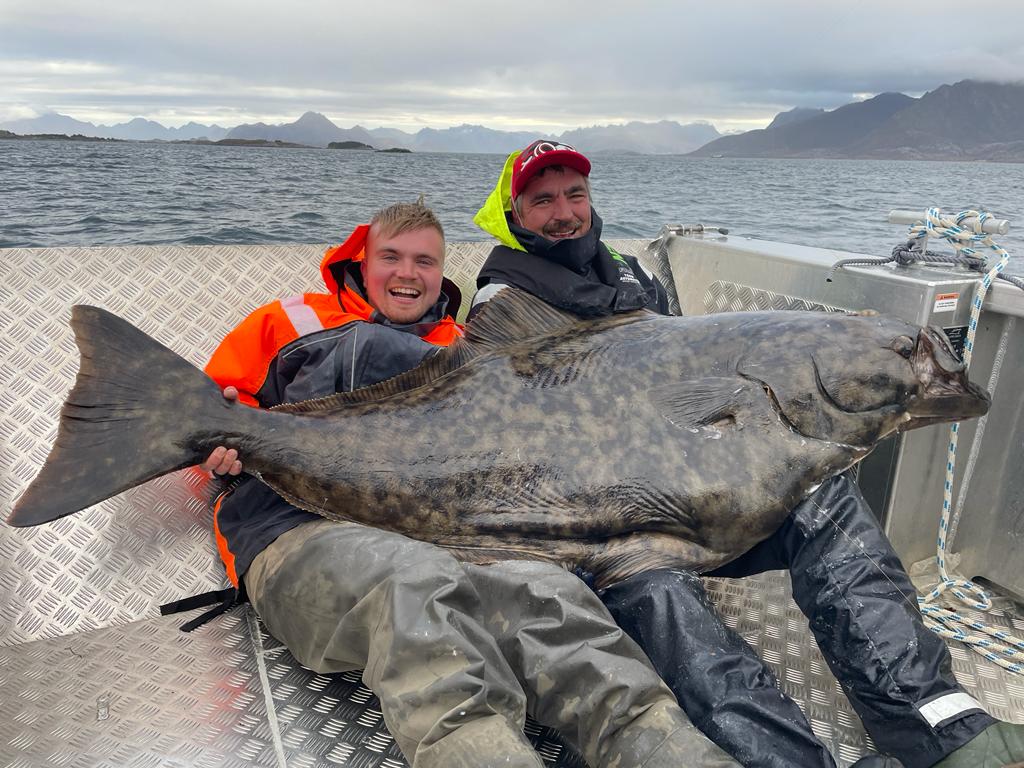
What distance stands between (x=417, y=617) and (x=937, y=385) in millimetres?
1899

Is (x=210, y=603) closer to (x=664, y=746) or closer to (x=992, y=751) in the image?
(x=664, y=746)

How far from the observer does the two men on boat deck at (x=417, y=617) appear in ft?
5.83

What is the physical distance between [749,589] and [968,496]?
1095 mm

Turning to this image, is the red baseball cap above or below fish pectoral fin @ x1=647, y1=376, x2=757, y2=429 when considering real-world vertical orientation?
above

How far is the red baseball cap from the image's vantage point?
3.51 m

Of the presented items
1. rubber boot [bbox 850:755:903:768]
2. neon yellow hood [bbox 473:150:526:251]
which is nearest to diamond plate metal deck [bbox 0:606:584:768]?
rubber boot [bbox 850:755:903:768]

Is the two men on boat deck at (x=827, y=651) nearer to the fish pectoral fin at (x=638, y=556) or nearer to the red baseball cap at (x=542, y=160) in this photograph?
the fish pectoral fin at (x=638, y=556)

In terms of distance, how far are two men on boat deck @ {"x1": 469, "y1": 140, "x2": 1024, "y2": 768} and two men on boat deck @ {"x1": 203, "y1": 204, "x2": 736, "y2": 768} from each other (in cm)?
18

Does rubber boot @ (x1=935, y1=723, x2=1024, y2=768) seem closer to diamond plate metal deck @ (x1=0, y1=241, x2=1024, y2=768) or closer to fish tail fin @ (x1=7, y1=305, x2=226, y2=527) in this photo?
diamond plate metal deck @ (x1=0, y1=241, x2=1024, y2=768)

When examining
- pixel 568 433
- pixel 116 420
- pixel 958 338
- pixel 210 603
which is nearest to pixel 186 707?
pixel 210 603

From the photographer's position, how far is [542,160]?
351 cm

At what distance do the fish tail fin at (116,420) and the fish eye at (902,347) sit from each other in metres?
2.23

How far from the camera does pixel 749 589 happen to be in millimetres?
3199

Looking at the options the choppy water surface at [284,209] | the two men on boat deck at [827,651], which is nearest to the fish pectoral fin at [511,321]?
the two men on boat deck at [827,651]
